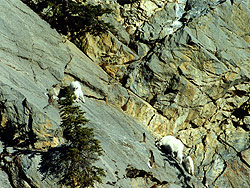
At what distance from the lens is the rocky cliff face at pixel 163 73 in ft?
54.1

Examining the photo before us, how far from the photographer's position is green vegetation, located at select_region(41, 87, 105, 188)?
1202cm

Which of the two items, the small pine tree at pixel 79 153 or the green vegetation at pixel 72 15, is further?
the green vegetation at pixel 72 15

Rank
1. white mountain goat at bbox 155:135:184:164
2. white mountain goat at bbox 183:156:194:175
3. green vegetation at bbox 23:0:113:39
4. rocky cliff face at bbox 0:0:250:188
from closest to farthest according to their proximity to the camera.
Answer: rocky cliff face at bbox 0:0:250:188 → white mountain goat at bbox 155:135:184:164 → white mountain goat at bbox 183:156:194:175 → green vegetation at bbox 23:0:113:39

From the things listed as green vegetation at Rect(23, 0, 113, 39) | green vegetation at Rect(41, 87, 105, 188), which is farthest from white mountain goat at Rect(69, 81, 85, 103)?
green vegetation at Rect(23, 0, 113, 39)

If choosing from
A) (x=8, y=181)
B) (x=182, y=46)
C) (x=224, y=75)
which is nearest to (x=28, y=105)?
(x=8, y=181)

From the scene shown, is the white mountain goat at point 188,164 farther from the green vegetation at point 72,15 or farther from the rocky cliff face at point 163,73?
the green vegetation at point 72,15

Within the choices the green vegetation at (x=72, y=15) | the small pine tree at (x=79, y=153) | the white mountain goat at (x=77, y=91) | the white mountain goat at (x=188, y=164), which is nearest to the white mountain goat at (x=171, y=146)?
the white mountain goat at (x=188, y=164)

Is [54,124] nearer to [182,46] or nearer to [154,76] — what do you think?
[154,76]

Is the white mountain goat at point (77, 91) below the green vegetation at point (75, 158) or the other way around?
the other way around

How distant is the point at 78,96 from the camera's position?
1598 cm

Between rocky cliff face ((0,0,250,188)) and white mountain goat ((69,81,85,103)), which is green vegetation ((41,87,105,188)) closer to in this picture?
rocky cliff face ((0,0,250,188))

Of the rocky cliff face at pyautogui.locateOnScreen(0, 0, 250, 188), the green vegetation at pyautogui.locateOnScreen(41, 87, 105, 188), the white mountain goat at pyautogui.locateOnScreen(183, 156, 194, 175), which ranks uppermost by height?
the rocky cliff face at pyautogui.locateOnScreen(0, 0, 250, 188)

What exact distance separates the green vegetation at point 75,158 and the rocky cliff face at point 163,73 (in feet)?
6.69

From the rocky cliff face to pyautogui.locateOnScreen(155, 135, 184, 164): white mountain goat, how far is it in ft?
1.71
